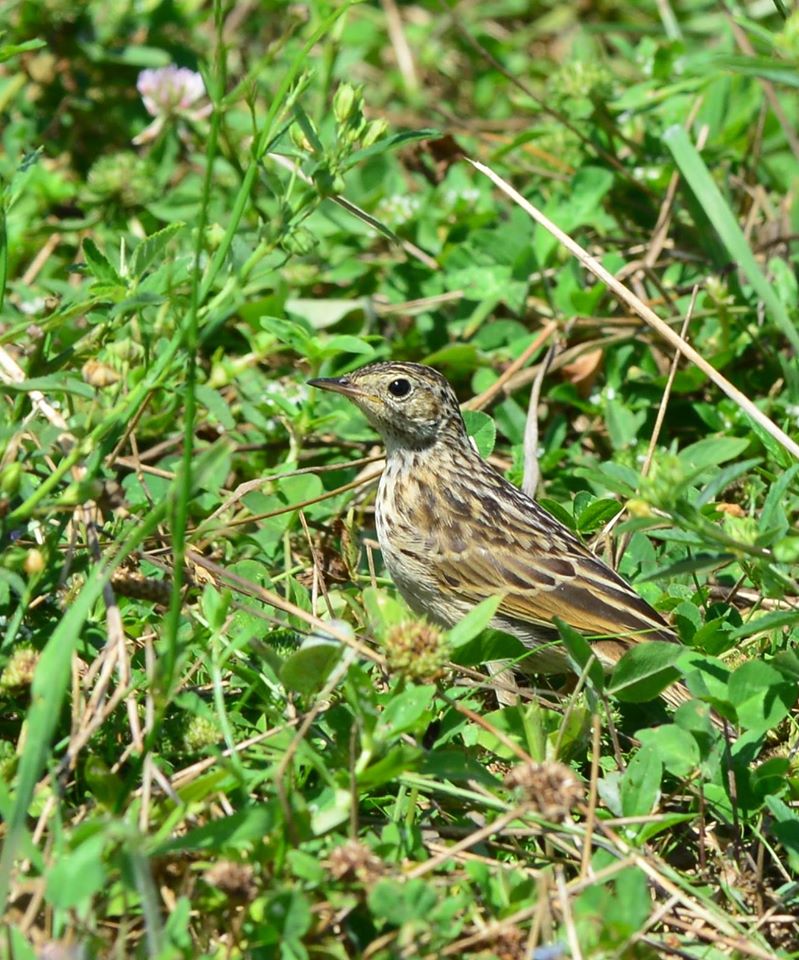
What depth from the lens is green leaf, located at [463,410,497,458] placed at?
5598mm

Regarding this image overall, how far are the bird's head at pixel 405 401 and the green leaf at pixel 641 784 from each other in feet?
6.31

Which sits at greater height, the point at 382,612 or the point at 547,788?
the point at 382,612

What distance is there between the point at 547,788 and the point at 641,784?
550 mm

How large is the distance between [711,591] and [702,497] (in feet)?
5.21

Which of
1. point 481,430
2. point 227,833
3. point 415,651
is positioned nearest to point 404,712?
point 415,651

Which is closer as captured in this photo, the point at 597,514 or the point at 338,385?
the point at 597,514

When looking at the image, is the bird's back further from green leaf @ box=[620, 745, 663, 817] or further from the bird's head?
green leaf @ box=[620, 745, 663, 817]

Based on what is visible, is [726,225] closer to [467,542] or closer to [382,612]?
[467,542]

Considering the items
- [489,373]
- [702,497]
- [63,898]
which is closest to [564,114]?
[489,373]

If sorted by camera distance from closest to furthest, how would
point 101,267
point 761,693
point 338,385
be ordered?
point 761,693 < point 101,267 < point 338,385

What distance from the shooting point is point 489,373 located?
6.14m

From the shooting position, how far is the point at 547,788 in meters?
3.35

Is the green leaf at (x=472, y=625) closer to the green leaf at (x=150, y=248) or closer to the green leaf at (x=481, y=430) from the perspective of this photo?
the green leaf at (x=150, y=248)

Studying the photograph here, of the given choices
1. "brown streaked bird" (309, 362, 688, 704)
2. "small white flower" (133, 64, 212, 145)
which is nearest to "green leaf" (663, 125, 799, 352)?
"brown streaked bird" (309, 362, 688, 704)
